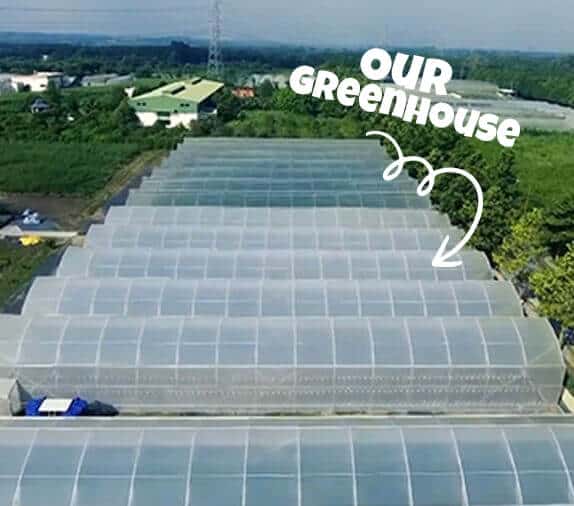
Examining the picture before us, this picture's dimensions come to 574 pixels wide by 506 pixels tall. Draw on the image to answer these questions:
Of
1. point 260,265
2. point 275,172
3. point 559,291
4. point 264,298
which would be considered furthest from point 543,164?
point 264,298

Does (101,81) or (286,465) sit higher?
(286,465)

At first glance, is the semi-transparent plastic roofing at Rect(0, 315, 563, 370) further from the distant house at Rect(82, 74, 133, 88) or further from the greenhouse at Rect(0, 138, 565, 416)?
the distant house at Rect(82, 74, 133, 88)

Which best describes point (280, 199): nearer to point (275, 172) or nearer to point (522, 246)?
point (275, 172)

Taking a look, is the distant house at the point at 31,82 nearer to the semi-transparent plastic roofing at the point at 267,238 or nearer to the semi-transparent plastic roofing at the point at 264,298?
the semi-transparent plastic roofing at the point at 267,238

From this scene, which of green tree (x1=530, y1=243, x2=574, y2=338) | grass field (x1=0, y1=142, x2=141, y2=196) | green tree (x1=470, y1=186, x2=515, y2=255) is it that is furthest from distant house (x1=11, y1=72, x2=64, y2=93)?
green tree (x1=530, y1=243, x2=574, y2=338)

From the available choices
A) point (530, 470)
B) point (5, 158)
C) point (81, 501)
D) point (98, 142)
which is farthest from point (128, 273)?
point (98, 142)

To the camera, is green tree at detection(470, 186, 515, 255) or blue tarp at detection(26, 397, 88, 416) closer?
blue tarp at detection(26, 397, 88, 416)

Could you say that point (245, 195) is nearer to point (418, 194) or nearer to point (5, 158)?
point (418, 194)
